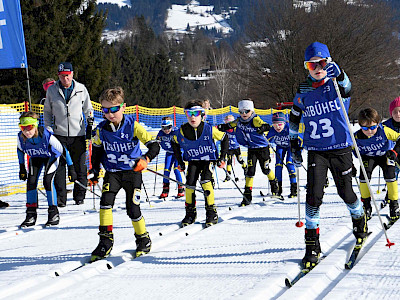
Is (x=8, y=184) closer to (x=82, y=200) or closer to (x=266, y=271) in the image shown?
→ (x=82, y=200)

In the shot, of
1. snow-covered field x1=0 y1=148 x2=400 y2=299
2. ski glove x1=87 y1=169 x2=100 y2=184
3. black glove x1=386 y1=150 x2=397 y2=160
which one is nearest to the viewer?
snow-covered field x1=0 y1=148 x2=400 y2=299

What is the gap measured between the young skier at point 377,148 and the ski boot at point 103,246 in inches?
132

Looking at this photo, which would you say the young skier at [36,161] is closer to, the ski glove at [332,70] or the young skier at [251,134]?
the young skier at [251,134]

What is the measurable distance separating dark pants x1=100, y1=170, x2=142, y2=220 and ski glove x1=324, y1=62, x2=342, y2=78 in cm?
212

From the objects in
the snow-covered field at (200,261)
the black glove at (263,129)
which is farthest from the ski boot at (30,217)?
the black glove at (263,129)

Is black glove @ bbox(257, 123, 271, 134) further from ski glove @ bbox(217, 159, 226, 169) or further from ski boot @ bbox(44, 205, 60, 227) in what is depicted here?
ski boot @ bbox(44, 205, 60, 227)

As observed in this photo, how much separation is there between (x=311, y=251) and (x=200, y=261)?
3.36 ft

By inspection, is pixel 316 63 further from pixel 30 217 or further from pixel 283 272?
pixel 30 217

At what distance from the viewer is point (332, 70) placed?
13.0 ft

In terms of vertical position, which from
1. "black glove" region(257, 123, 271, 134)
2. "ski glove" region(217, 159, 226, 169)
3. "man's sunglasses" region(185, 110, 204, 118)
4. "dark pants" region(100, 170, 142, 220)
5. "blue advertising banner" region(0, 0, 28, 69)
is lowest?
"dark pants" region(100, 170, 142, 220)

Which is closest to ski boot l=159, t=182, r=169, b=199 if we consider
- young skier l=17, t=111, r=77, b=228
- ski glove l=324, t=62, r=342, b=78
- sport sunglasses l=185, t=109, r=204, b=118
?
young skier l=17, t=111, r=77, b=228

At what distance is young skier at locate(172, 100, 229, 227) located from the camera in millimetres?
6277

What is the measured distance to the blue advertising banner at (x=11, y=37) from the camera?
9.16 m

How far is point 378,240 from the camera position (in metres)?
4.78
